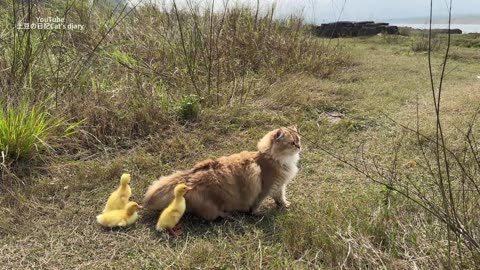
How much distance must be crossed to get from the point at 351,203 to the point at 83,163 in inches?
79.0

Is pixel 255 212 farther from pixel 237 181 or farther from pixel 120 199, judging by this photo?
pixel 120 199

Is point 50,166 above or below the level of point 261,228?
above

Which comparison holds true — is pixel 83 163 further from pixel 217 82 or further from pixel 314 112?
pixel 314 112

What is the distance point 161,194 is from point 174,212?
18cm

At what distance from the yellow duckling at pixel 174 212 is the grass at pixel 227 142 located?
7 centimetres

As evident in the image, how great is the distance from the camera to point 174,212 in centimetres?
222

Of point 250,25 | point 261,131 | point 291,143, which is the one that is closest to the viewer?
point 291,143

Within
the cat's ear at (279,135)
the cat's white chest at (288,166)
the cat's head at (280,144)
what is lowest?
the cat's white chest at (288,166)

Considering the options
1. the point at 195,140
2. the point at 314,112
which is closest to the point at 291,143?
the point at 195,140

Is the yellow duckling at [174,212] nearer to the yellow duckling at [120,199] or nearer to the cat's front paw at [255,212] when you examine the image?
the yellow duckling at [120,199]

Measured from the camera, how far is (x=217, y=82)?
4.50 metres

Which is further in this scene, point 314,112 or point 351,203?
point 314,112

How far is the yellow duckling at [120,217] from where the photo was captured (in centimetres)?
229

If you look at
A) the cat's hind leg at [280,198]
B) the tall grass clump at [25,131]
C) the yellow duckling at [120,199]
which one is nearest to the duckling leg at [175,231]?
the yellow duckling at [120,199]
